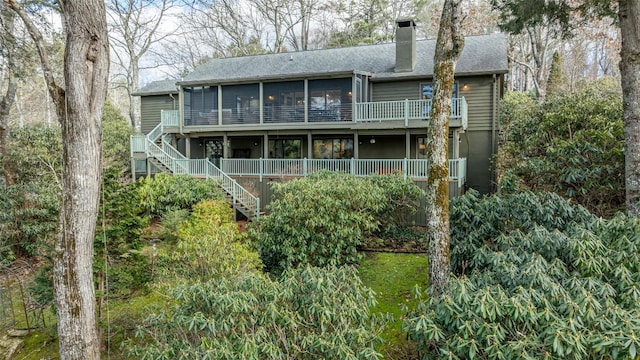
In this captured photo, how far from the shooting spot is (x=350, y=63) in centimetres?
1748

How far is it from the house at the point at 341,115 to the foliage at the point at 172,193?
0.94 metres

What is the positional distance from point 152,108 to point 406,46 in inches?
567

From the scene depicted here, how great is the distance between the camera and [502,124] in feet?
66.6

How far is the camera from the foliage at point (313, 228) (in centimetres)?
877

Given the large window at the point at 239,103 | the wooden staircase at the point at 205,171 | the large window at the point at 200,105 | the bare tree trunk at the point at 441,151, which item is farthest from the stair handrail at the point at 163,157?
the bare tree trunk at the point at 441,151

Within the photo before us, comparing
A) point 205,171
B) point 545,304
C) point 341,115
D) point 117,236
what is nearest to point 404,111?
point 341,115

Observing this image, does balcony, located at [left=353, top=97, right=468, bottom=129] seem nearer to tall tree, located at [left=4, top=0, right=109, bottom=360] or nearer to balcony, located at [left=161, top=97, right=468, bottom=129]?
balcony, located at [left=161, top=97, right=468, bottom=129]

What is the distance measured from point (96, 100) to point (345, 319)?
3.85 metres

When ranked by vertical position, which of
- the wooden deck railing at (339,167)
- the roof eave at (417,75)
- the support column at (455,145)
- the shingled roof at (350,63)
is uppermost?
the shingled roof at (350,63)

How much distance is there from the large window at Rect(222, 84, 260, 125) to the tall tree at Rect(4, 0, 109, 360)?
12.8 meters

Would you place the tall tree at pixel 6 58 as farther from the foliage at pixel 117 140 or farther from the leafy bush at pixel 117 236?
the leafy bush at pixel 117 236

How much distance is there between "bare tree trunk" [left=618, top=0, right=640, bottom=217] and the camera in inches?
269

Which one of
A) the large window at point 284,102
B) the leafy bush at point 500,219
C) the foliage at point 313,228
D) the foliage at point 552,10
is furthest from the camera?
the large window at point 284,102

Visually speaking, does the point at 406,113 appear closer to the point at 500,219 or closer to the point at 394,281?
the point at 394,281
